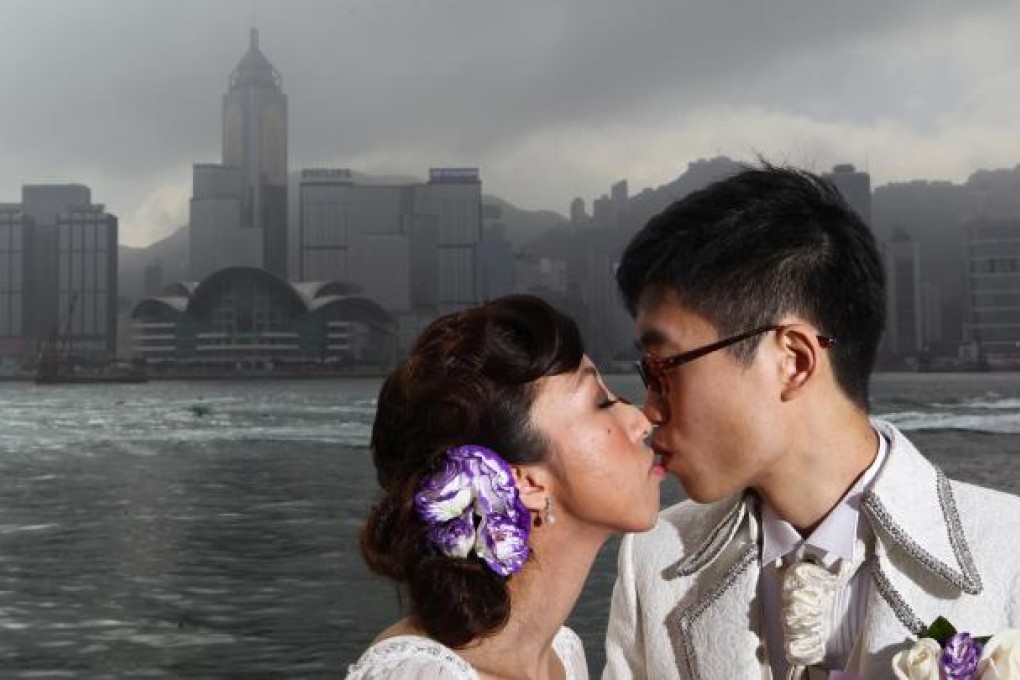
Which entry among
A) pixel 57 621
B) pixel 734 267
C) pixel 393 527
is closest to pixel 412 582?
pixel 393 527

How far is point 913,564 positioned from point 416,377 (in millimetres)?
550

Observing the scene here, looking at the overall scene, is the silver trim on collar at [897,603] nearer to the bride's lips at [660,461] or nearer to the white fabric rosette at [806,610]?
the white fabric rosette at [806,610]

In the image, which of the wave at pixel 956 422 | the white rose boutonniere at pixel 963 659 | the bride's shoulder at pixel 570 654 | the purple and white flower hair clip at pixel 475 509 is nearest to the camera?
the white rose boutonniere at pixel 963 659

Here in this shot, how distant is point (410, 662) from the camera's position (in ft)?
4.00

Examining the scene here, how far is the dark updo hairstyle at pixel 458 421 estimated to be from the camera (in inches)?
→ 50.5

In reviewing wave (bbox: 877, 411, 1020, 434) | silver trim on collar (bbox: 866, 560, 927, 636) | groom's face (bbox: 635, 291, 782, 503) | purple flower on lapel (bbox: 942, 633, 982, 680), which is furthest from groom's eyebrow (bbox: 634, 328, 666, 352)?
wave (bbox: 877, 411, 1020, 434)

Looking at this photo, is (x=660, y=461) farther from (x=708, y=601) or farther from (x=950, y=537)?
(x=950, y=537)

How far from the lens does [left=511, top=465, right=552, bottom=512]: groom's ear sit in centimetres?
133

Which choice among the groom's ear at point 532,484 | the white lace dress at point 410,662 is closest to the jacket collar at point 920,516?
the groom's ear at point 532,484

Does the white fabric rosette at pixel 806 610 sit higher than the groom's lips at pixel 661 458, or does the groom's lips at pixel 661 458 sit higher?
the groom's lips at pixel 661 458

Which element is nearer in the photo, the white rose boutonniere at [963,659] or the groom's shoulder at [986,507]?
the white rose boutonniere at [963,659]

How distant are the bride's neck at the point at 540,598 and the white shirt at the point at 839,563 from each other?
0.21m

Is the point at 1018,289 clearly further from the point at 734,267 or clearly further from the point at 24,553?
the point at 734,267

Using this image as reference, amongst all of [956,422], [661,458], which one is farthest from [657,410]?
[956,422]
